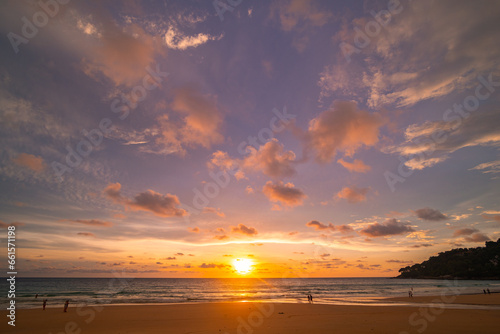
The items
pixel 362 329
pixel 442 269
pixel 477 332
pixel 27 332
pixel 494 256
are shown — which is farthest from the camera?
pixel 442 269

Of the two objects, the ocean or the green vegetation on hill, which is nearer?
the ocean

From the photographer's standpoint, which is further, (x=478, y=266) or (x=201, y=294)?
(x=478, y=266)

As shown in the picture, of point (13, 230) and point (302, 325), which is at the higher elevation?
point (13, 230)

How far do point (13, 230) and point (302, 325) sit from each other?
23116 mm

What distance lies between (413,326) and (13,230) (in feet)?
101

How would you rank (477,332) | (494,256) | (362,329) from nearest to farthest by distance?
(477,332), (362,329), (494,256)

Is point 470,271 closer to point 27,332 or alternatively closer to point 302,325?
point 302,325

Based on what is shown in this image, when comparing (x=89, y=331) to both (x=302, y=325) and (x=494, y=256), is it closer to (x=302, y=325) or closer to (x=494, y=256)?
(x=302, y=325)

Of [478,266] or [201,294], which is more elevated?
[478,266]

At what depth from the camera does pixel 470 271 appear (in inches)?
6230

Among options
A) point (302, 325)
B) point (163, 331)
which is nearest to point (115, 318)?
point (163, 331)

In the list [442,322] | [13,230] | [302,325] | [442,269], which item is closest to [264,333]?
[302,325]

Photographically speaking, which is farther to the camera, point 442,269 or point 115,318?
point 442,269

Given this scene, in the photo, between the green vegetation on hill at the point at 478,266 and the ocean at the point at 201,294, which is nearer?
the ocean at the point at 201,294
